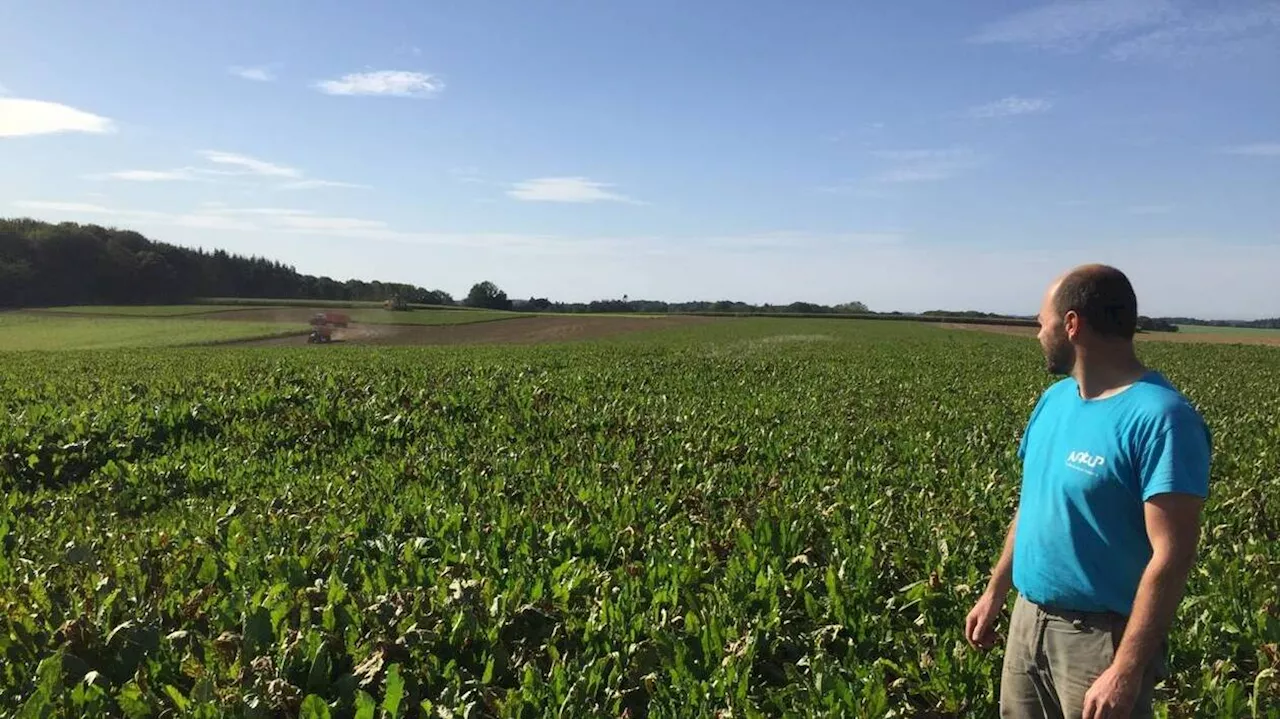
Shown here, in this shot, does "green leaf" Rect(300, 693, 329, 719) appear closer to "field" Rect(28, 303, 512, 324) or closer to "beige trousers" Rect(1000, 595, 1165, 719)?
"beige trousers" Rect(1000, 595, 1165, 719)

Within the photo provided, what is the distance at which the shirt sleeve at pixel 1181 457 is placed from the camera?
7.38 feet

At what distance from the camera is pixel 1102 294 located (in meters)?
2.48

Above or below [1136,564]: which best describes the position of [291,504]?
below

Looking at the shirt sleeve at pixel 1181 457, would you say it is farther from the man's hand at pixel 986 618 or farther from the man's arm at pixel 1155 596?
the man's hand at pixel 986 618

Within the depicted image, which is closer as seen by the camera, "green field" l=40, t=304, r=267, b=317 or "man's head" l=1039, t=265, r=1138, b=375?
"man's head" l=1039, t=265, r=1138, b=375

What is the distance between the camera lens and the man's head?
2.47 m

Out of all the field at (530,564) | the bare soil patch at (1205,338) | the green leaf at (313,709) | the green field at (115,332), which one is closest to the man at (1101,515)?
the field at (530,564)

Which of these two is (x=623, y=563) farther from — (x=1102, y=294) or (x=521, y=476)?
(x=1102, y=294)

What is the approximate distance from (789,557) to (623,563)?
119 cm

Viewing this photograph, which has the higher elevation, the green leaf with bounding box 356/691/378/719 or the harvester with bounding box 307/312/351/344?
the harvester with bounding box 307/312/351/344

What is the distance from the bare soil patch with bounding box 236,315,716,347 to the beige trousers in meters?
48.6

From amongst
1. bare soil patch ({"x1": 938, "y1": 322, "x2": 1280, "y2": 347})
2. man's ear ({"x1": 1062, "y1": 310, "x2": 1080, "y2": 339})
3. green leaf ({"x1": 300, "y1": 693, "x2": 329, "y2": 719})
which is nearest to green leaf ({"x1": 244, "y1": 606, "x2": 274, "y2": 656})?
green leaf ({"x1": 300, "y1": 693, "x2": 329, "y2": 719})

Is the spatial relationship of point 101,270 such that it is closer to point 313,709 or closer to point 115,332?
point 115,332

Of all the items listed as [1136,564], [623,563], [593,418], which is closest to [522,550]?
[623,563]
